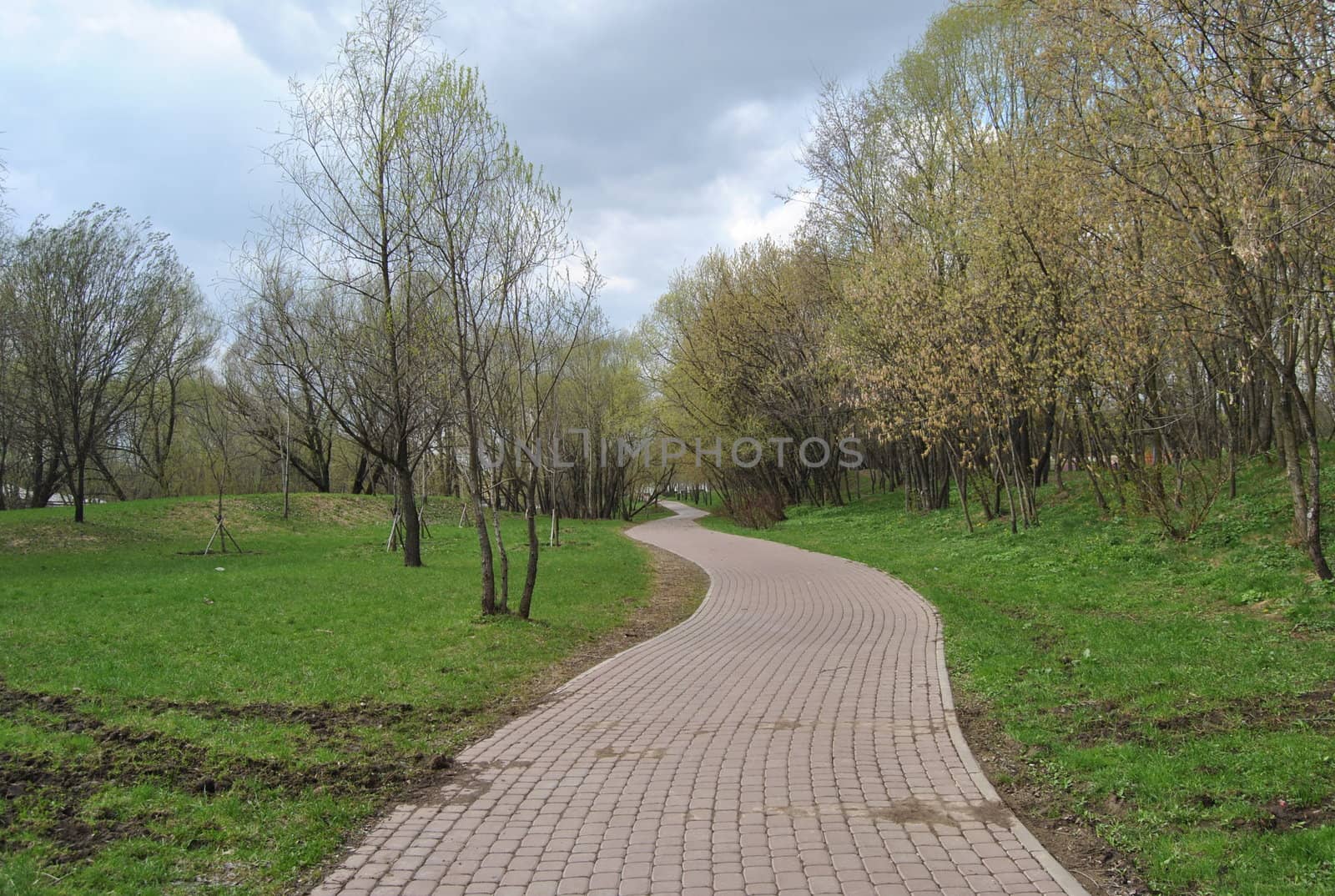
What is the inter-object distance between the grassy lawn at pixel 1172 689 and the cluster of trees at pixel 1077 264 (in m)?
1.02

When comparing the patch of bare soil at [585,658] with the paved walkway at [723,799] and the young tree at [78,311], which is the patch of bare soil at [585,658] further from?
the young tree at [78,311]

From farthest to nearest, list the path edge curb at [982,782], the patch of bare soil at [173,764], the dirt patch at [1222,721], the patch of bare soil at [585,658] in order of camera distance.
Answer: the dirt patch at [1222,721] < the patch of bare soil at [585,658] < the patch of bare soil at [173,764] < the path edge curb at [982,782]

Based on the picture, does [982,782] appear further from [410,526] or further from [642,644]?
[410,526]

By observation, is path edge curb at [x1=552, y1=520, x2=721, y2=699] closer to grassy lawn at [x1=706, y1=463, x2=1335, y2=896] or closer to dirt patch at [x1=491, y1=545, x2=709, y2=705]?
dirt patch at [x1=491, y1=545, x2=709, y2=705]

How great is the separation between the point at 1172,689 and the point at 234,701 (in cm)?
732

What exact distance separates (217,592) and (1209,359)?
18.8 m

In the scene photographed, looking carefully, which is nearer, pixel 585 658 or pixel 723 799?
pixel 723 799

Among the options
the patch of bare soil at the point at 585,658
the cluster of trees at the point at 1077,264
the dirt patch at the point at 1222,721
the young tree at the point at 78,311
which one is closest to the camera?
the patch of bare soil at the point at 585,658

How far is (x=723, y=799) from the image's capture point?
15.2 ft

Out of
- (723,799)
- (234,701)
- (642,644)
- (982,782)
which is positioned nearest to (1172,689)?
(982,782)

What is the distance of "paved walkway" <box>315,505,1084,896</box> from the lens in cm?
367

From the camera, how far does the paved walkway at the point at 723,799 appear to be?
367 cm

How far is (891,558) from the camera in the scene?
17734 millimetres

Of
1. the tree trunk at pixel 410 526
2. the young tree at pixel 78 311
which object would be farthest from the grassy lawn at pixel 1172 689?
the young tree at pixel 78 311
